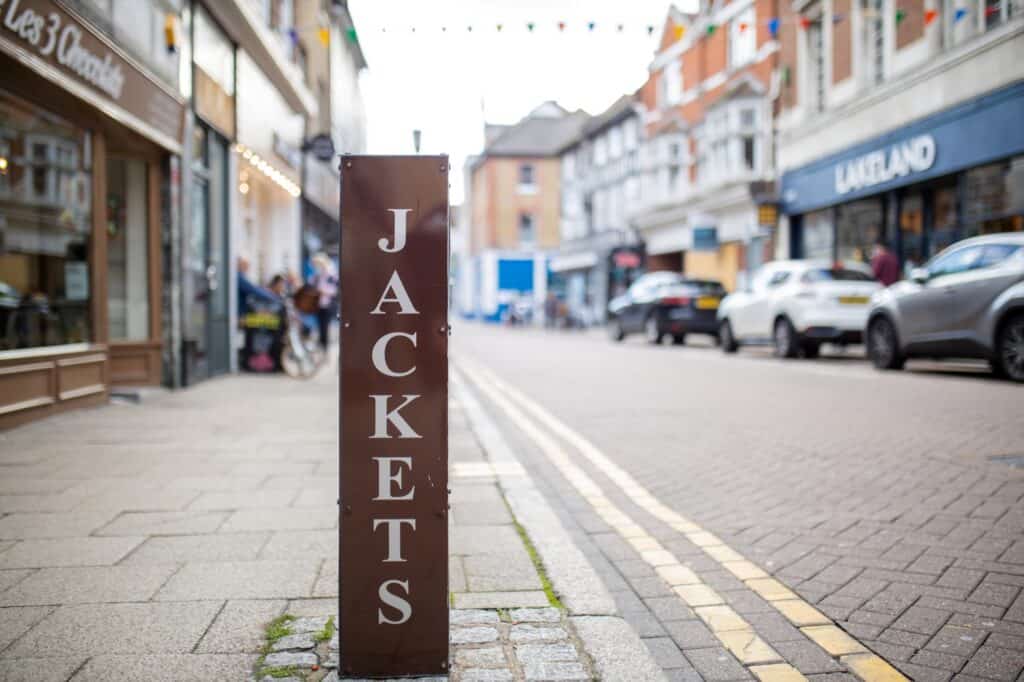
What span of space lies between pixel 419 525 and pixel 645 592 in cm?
125

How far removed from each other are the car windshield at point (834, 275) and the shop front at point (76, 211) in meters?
10.3

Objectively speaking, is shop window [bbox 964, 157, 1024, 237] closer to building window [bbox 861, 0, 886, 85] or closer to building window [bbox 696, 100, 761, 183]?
building window [bbox 861, 0, 886, 85]

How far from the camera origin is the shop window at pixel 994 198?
1552 centimetres

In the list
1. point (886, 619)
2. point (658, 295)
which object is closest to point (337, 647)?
point (886, 619)

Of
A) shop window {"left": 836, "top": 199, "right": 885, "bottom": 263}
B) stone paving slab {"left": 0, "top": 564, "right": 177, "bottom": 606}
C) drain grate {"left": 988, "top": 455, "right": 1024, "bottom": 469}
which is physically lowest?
stone paving slab {"left": 0, "top": 564, "right": 177, "bottom": 606}

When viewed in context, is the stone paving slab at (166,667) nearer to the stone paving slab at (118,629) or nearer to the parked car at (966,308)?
the stone paving slab at (118,629)

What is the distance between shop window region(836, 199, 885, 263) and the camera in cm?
2039

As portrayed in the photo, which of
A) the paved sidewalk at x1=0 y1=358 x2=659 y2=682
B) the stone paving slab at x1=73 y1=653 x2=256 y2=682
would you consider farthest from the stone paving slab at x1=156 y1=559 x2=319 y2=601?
the stone paving slab at x1=73 y1=653 x2=256 y2=682

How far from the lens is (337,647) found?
2836 mm

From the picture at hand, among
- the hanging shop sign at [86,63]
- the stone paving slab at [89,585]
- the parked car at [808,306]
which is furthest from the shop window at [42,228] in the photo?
the parked car at [808,306]

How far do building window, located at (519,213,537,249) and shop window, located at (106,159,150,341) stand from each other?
5231 centimetres

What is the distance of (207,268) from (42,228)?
3537 mm

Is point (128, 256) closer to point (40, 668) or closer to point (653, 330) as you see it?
point (40, 668)

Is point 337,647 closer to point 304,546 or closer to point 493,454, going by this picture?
point 304,546
